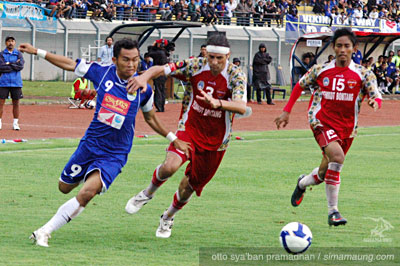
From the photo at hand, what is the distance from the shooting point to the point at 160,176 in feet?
28.2

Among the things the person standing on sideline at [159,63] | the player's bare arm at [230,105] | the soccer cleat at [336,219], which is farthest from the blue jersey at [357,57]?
the player's bare arm at [230,105]

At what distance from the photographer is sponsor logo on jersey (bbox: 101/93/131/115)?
7.89m

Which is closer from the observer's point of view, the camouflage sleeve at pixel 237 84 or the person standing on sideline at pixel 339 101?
the camouflage sleeve at pixel 237 84

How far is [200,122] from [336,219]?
1790mm

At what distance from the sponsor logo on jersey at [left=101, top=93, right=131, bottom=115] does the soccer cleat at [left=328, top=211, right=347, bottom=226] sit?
2.56 metres

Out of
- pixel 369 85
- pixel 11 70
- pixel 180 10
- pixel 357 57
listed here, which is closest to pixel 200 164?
pixel 369 85

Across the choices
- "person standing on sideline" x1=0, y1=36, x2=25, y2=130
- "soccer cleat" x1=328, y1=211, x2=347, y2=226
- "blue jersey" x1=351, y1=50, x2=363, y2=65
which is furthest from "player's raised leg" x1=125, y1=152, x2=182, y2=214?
"blue jersey" x1=351, y1=50, x2=363, y2=65

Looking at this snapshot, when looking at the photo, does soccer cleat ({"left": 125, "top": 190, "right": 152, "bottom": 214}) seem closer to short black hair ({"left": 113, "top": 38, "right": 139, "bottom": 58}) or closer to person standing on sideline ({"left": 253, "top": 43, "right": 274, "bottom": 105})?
short black hair ({"left": 113, "top": 38, "right": 139, "bottom": 58})

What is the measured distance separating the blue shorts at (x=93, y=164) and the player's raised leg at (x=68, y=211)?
0.33 ft

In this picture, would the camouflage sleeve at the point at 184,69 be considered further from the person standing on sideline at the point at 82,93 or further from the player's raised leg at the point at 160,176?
the person standing on sideline at the point at 82,93

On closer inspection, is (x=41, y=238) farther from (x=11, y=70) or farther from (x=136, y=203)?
(x=11, y=70)

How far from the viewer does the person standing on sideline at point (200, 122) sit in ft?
27.8

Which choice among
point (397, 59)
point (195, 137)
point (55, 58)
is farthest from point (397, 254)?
point (397, 59)

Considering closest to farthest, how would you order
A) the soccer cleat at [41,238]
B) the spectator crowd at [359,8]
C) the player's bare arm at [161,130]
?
the soccer cleat at [41,238] < the player's bare arm at [161,130] < the spectator crowd at [359,8]
